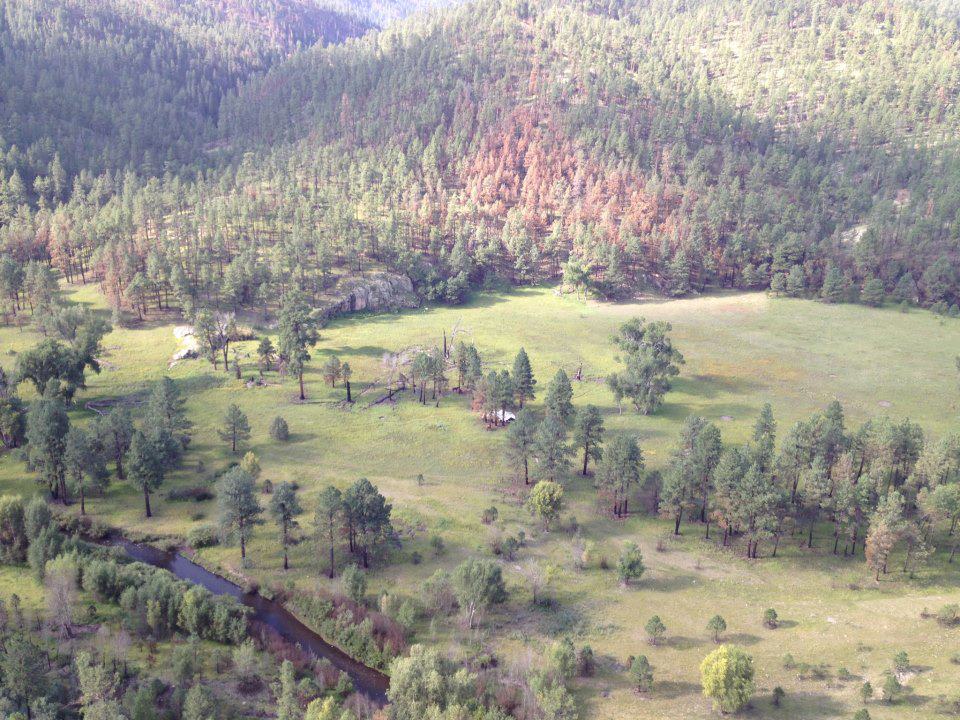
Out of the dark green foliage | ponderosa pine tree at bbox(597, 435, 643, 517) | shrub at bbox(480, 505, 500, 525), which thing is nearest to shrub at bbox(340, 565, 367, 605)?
shrub at bbox(480, 505, 500, 525)

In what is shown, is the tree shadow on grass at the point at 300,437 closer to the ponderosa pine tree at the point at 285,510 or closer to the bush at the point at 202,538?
the bush at the point at 202,538

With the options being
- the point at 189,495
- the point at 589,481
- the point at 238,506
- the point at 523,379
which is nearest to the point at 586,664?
the point at 589,481

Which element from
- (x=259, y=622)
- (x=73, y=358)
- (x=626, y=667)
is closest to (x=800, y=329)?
(x=626, y=667)

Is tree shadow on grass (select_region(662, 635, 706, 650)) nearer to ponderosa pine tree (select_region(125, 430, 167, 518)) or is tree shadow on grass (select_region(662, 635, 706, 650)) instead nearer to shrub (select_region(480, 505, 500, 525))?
shrub (select_region(480, 505, 500, 525))

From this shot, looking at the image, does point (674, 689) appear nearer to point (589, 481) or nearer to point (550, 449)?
point (550, 449)

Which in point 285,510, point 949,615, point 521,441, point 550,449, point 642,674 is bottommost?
point 642,674

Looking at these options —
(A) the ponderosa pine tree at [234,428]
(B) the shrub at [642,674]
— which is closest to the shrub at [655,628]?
(B) the shrub at [642,674]
